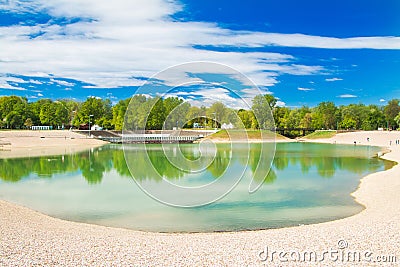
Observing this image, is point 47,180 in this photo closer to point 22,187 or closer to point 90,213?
point 22,187

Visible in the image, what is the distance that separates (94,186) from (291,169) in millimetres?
15961

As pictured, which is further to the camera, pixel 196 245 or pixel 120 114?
pixel 120 114

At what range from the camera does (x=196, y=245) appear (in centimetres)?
928

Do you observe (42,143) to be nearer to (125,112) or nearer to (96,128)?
(125,112)

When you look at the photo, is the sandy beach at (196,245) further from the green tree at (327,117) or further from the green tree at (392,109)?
the green tree at (392,109)

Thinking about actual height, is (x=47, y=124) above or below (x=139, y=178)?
above

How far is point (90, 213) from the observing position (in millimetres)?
15055

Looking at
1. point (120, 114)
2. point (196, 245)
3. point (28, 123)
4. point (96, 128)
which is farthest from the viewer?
point (96, 128)

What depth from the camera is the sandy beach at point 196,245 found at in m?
7.88

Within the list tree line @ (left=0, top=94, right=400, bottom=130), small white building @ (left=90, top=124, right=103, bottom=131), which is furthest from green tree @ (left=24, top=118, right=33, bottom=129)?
small white building @ (left=90, top=124, right=103, bottom=131)

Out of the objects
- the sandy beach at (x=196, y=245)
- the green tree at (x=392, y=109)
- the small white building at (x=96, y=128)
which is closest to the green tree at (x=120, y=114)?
the small white building at (x=96, y=128)

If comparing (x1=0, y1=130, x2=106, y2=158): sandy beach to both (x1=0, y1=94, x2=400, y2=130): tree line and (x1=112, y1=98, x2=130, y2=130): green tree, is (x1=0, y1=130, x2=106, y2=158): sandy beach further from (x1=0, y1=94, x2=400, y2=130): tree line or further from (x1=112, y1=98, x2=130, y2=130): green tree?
(x1=112, y1=98, x2=130, y2=130): green tree

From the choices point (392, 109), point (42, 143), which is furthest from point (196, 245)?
point (392, 109)

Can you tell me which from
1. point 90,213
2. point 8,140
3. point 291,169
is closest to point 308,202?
point 90,213
